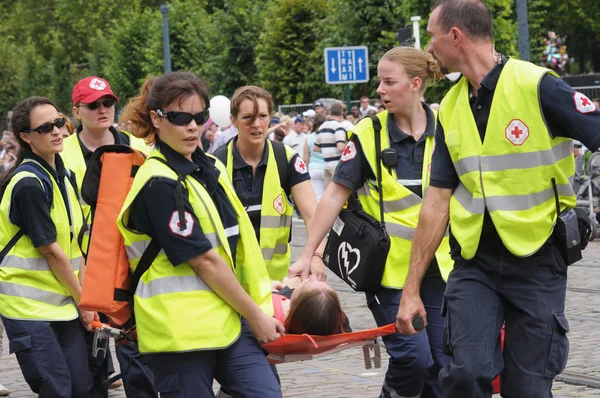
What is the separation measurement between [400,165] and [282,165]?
102 centimetres

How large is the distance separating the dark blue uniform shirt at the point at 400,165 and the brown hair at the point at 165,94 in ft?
4.45

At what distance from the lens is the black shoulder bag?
220 inches

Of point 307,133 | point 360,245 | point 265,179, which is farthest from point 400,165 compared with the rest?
point 307,133

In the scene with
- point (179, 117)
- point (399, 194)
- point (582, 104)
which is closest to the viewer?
point (582, 104)

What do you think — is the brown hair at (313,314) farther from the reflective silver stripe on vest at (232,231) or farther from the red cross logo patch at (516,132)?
the red cross logo patch at (516,132)

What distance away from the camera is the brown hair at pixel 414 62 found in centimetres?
572

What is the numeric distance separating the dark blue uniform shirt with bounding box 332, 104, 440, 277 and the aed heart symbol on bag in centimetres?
30

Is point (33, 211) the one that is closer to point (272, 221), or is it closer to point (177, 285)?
point (272, 221)

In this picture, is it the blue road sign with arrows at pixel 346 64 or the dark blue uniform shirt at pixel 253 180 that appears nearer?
the dark blue uniform shirt at pixel 253 180

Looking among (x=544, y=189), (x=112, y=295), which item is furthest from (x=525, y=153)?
(x=112, y=295)

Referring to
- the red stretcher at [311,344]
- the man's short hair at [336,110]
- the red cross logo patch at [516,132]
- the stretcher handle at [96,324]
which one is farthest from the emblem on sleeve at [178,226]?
the man's short hair at [336,110]

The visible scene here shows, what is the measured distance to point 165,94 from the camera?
4.39m

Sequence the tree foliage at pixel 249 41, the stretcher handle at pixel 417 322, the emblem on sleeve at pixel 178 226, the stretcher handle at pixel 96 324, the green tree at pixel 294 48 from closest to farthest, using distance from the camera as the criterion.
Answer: the emblem on sleeve at pixel 178 226 < the stretcher handle at pixel 417 322 < the stretcher handle at pixel 96 324 < the tree foliage at pixel 249 41 < the green tree at pixel 294 48

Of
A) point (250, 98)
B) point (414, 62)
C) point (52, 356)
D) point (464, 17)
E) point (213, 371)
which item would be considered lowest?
point (52, 356)
